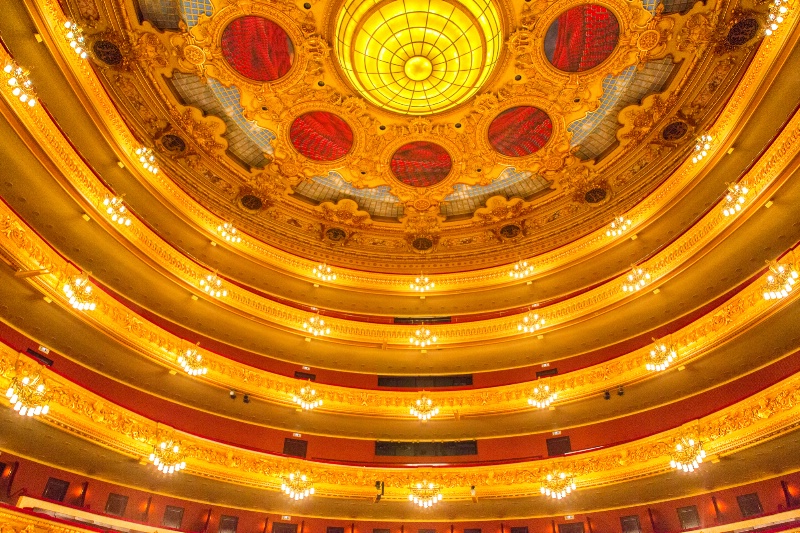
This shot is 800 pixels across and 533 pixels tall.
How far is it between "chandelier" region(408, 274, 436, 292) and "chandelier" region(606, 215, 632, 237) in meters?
7.48

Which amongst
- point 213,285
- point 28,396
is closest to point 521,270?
point 213,285

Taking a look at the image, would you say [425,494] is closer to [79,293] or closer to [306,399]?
[306,399]

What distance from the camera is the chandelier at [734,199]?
1302 centimetres

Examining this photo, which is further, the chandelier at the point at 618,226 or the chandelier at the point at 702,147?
the chandelier at the point at 618,226

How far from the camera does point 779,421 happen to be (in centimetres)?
→ 1074

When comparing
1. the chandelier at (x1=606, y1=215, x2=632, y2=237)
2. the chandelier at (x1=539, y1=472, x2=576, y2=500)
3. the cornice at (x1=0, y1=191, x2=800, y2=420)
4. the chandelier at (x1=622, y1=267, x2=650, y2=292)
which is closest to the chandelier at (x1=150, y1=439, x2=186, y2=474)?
the cornice at (x1=0, y1=191, x2=800, y2=420)

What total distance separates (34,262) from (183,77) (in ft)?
27.6

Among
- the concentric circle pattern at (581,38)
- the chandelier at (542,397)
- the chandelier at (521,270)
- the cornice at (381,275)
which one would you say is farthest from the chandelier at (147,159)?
the chandelier at (542,397)

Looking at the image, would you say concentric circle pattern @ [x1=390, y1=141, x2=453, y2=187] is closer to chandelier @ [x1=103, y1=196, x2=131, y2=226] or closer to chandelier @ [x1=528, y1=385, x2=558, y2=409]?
chandelier @ [x1=528, y1=385, x2=558, y2=409]

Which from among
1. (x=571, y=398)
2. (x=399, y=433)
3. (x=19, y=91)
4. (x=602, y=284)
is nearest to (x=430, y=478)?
(x=399, y=433)

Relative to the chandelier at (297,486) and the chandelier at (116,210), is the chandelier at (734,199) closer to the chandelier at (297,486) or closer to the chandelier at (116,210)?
the chandelier at (297,486)

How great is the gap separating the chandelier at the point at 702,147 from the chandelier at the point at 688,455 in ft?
29.7

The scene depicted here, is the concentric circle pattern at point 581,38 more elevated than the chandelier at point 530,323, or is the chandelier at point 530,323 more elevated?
the concentric circle pattern at point 581,38

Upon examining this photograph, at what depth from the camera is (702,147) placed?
49.8 ft
